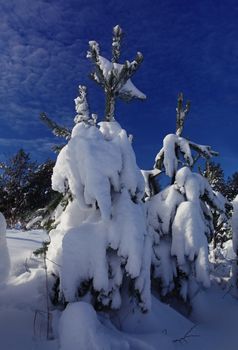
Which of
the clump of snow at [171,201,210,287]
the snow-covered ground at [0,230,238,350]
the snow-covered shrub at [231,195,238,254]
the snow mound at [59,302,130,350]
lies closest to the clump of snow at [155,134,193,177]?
the clump of snow at [171,201,210,287]

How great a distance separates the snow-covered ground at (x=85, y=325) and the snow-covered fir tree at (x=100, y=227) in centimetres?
44

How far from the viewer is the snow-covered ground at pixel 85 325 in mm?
5086

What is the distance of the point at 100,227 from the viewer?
6.36m

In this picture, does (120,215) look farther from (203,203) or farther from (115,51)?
(115,51)

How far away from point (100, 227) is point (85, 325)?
1671 mm

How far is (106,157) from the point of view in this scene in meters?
6.36

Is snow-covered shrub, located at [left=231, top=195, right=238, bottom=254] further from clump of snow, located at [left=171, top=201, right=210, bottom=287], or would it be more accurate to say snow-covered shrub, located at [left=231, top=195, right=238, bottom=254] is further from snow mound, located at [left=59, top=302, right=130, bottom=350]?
snow mound, located at [left=59, top=302, right=130, bottom=350]

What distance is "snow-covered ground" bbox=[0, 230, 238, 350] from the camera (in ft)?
16.7

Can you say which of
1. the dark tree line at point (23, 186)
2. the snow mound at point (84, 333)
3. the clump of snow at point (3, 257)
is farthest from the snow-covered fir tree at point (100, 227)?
the dark tree line at point (23, 186)

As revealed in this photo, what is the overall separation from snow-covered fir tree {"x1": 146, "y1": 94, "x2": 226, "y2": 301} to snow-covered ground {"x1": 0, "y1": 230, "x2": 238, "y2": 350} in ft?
2.99

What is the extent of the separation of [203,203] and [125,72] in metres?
3.99

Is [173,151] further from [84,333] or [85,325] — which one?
[84,333]

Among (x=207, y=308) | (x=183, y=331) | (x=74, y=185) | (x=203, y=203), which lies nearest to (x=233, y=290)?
(x=207, y=308)

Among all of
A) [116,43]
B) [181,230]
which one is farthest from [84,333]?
[116,43]
